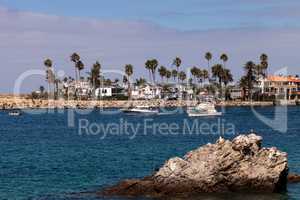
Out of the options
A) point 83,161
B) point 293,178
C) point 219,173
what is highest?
point 219,173

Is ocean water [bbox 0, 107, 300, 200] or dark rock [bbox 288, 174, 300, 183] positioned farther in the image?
dark rock [bbox 288, 174, 300, 183]

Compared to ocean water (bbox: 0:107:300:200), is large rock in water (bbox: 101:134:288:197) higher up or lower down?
higher up

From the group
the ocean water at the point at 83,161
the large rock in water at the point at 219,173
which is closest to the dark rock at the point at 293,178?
the ocean water at the point at 83,161

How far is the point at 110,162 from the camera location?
6303cm

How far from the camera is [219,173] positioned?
1734 inches

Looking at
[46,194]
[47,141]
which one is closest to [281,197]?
[46,194]

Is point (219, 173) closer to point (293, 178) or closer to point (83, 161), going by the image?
point (293, 178)

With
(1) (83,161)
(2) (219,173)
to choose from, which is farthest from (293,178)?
(1) (83,161)

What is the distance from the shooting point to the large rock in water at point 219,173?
43656 mm

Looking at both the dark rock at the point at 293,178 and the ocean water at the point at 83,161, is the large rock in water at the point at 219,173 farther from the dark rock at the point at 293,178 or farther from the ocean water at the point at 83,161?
the dark rock at the point at 293,178

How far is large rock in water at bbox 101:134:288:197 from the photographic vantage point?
43656 mm

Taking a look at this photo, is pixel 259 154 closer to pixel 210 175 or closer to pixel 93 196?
pixel 210 175

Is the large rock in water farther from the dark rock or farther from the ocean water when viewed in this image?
the dark rock

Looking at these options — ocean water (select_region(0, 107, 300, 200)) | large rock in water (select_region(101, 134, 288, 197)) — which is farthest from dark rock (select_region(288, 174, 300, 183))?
large rock in water (select_region(101, 134, 288, 197))
